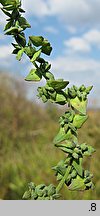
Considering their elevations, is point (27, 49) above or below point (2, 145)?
below

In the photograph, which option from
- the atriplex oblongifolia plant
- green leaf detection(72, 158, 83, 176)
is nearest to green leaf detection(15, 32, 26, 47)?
the atriplex oblongifolia plant

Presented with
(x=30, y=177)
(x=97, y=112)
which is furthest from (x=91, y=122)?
(x=30, y=177)

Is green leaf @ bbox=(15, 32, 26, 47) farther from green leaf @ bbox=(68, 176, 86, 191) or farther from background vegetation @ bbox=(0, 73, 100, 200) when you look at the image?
background vegetation @ bbox=(0, 73, 100, 200)

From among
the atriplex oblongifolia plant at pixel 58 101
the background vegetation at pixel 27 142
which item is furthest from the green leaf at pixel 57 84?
the background vegetation at pixel 27 142

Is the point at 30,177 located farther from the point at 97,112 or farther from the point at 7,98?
the point at 7,98

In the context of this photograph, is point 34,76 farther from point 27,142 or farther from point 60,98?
point 27,142

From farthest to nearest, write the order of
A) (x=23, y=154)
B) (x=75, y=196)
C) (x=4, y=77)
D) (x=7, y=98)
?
(x=4, y=77), (x=7, y=98), (x=23, y=154), (x=75, y=196)

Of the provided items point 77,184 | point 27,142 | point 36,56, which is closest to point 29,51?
point 36,56
